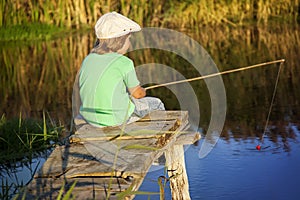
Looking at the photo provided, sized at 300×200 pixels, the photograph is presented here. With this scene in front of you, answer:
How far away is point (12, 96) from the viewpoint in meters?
9.71

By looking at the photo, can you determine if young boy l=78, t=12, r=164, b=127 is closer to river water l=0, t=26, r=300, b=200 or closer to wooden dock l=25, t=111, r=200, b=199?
wooden dock l=25, t=111, r=200, b=199

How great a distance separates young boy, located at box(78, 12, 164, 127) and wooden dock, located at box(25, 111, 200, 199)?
0.11 meters

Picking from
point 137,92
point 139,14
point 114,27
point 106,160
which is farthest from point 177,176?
point 139,14

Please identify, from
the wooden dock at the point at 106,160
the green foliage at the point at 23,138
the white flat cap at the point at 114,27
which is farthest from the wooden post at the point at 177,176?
the green foliage at the point at 23,138

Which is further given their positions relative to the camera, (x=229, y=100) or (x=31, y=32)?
(x=31, y=32)

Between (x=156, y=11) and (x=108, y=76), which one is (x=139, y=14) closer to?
(x=156, y=11)

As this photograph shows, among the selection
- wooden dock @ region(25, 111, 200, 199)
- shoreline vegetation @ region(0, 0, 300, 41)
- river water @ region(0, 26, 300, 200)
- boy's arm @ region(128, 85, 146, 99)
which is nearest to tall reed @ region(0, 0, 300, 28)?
shoreline vegetation @ region(0, 0, 300, 41)

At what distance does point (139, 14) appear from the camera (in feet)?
50.5

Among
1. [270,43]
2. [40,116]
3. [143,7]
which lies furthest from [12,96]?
[143,7]

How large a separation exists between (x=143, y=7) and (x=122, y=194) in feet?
41.2

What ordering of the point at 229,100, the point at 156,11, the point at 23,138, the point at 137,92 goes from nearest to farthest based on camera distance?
1. the point at 137,92
2. the point at 23,138
3. the point at 229,100
4. the point at 156,11

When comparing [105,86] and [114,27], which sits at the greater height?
[114,27]

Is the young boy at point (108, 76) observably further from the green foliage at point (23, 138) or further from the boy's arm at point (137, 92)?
the green foliage at point (23, 138)

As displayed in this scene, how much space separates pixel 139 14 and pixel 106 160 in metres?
11.7
